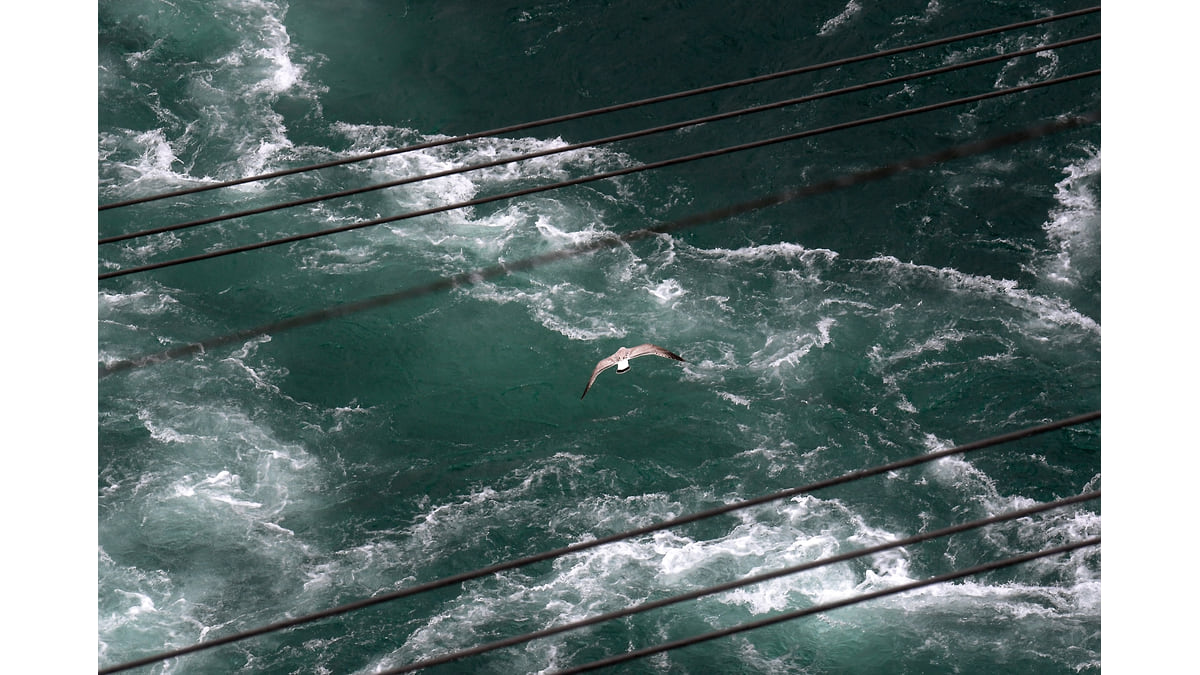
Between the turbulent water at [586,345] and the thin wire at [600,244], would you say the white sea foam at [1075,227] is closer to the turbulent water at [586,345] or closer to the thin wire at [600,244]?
the turbulent water at [586,345]

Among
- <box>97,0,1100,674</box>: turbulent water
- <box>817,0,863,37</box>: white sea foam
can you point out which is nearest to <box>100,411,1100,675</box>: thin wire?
<box>97,0,1100,674</box>: turbulent water

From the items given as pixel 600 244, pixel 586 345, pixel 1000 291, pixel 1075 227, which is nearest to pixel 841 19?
pixel 1075 227

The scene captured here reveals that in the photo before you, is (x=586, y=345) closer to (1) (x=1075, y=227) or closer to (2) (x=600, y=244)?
(2) (x=600, y=244)

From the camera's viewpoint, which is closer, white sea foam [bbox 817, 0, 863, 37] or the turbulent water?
the turbulent water

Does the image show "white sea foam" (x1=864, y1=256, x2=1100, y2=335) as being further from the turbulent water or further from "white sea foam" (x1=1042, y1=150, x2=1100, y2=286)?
"white sea foam" (x1=1042, y1=150, x2=1100, y2=286)

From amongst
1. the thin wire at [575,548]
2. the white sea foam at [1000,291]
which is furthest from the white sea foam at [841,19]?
the thin wire at [575,548]

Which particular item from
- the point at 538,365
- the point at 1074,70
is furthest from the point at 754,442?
the point at 1074,70
